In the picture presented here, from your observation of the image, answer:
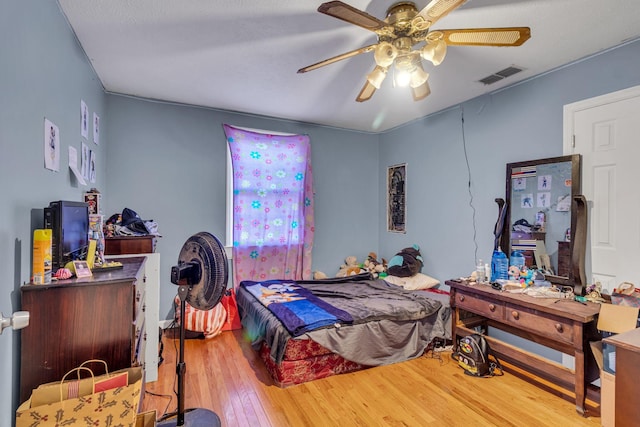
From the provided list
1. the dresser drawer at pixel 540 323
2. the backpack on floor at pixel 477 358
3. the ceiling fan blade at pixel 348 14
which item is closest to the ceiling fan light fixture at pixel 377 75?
the ceiling fan blade at pixel 348 14

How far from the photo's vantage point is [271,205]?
3855 mm

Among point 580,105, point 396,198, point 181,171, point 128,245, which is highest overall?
point 580,105

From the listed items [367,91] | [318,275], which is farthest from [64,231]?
[318,275]

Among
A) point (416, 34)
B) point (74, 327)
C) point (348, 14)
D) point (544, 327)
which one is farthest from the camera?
point (544, 327)

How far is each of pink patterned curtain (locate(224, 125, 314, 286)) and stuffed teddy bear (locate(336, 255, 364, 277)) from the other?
503 millimetres

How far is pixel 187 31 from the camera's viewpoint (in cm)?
204

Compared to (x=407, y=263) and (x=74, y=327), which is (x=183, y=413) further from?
(x=407, y=263)

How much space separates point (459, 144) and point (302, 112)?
180 cm

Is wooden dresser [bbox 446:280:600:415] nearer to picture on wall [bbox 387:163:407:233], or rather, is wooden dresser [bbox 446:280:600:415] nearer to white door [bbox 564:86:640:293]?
white door [bbox 564:86:640:293]

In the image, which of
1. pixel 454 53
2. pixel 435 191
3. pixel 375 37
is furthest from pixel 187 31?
pixel 435 191

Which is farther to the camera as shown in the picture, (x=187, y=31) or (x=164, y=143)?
(x=164, y=143)

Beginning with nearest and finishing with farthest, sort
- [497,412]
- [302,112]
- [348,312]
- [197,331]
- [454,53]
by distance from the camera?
[497,412]
[454,53]
[348,312]
[197,331]
[302,112]

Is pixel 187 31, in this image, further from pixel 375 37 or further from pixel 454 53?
pixel 454 53

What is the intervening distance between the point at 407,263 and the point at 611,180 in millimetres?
2032
